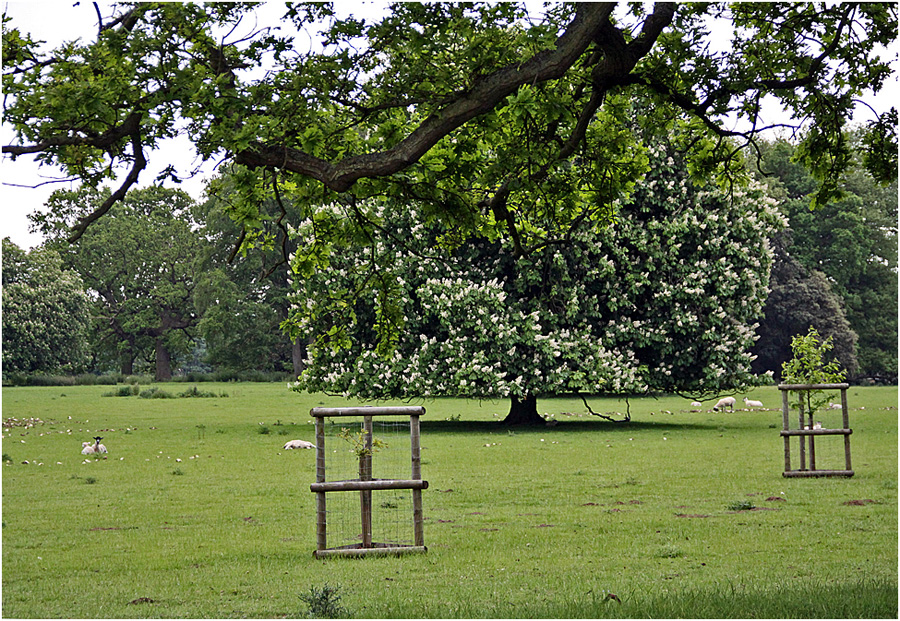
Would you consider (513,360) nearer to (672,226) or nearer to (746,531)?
(672,226)

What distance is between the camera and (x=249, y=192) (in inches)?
374

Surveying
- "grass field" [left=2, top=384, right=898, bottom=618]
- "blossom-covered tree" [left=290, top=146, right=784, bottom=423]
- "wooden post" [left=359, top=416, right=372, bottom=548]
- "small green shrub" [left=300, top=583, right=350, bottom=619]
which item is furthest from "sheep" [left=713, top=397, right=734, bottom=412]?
"small green shrub" [left=300, top=583, right=350, bottom=619]

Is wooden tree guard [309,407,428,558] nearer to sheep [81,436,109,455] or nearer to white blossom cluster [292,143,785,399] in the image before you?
sheep [81,436,109,455]

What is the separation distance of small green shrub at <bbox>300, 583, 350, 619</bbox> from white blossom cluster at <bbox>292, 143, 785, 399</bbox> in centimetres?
1859

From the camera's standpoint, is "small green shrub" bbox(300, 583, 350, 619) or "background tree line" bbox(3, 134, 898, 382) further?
"background tree line" bbox(3, 134, 898, 382)

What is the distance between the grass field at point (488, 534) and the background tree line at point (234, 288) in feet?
125

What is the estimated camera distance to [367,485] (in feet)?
33.6

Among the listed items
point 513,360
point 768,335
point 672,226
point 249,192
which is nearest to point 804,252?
point 768,335

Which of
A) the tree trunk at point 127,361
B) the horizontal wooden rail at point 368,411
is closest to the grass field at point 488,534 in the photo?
the horizontal wooden rail at point 368,411

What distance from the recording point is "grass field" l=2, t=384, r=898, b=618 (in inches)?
329

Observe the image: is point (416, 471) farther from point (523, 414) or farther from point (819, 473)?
point (523, 414)

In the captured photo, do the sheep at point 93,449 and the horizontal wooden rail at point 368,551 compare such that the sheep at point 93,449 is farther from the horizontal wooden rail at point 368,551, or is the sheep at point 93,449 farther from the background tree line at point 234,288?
the background tree line at point 234,288

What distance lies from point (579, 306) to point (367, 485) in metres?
→ 19.3

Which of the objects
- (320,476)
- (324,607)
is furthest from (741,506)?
(324,607)
